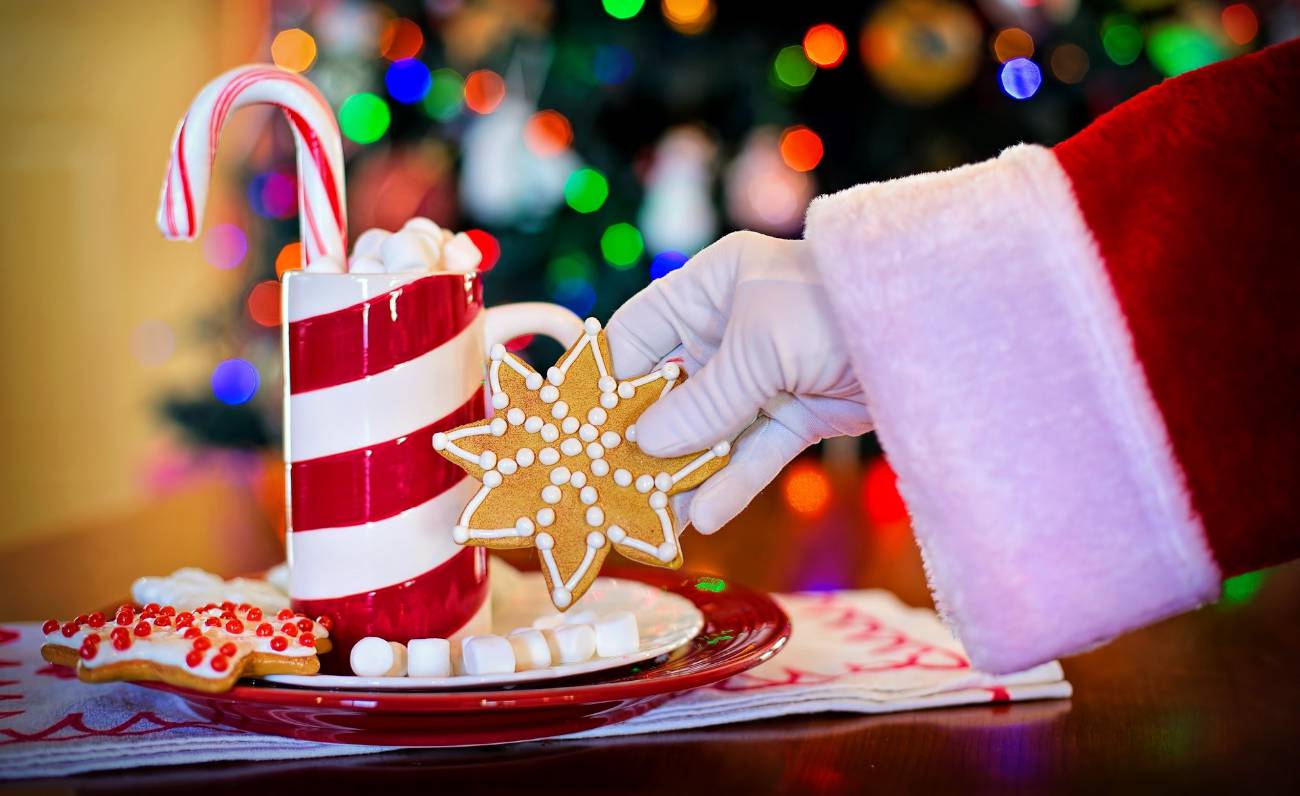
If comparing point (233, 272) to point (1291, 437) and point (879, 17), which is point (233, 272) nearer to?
point (879, 17)

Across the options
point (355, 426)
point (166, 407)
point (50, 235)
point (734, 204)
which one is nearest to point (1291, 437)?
point (355, 426)

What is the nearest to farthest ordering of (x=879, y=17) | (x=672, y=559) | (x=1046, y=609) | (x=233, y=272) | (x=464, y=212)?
(x=1046, y=609)
(x=672, y=559)
(x=879, y=17)
(x=464, y=212)
(x=233, y=272)

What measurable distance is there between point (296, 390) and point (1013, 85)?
2.01m

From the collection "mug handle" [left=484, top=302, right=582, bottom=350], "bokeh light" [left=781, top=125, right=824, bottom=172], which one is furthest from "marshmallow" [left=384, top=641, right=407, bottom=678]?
"bokeh light" [left=781, top=125, right=824, bottom=172]

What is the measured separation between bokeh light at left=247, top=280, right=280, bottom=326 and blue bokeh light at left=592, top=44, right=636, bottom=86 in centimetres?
95

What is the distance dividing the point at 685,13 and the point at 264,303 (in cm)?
121

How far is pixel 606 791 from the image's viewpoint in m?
0.50

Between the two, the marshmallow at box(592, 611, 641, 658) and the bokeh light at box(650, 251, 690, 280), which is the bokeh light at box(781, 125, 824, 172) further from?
the marshmallow at box(592, 611, 641, 658)

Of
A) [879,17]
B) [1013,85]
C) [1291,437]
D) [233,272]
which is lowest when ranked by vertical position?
[1291,437]

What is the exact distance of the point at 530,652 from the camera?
600 mm

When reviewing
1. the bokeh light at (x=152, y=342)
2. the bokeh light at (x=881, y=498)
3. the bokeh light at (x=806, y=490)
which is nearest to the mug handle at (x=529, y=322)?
the bokeh light at (x=881, y=498)

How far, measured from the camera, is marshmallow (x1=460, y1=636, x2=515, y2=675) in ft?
→ 1.91

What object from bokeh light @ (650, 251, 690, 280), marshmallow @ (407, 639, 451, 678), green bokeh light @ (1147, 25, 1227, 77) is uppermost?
green bokeh light @ (1147, 25, 1227, 77)

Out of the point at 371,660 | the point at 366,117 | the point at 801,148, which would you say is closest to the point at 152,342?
the point at 366,117
